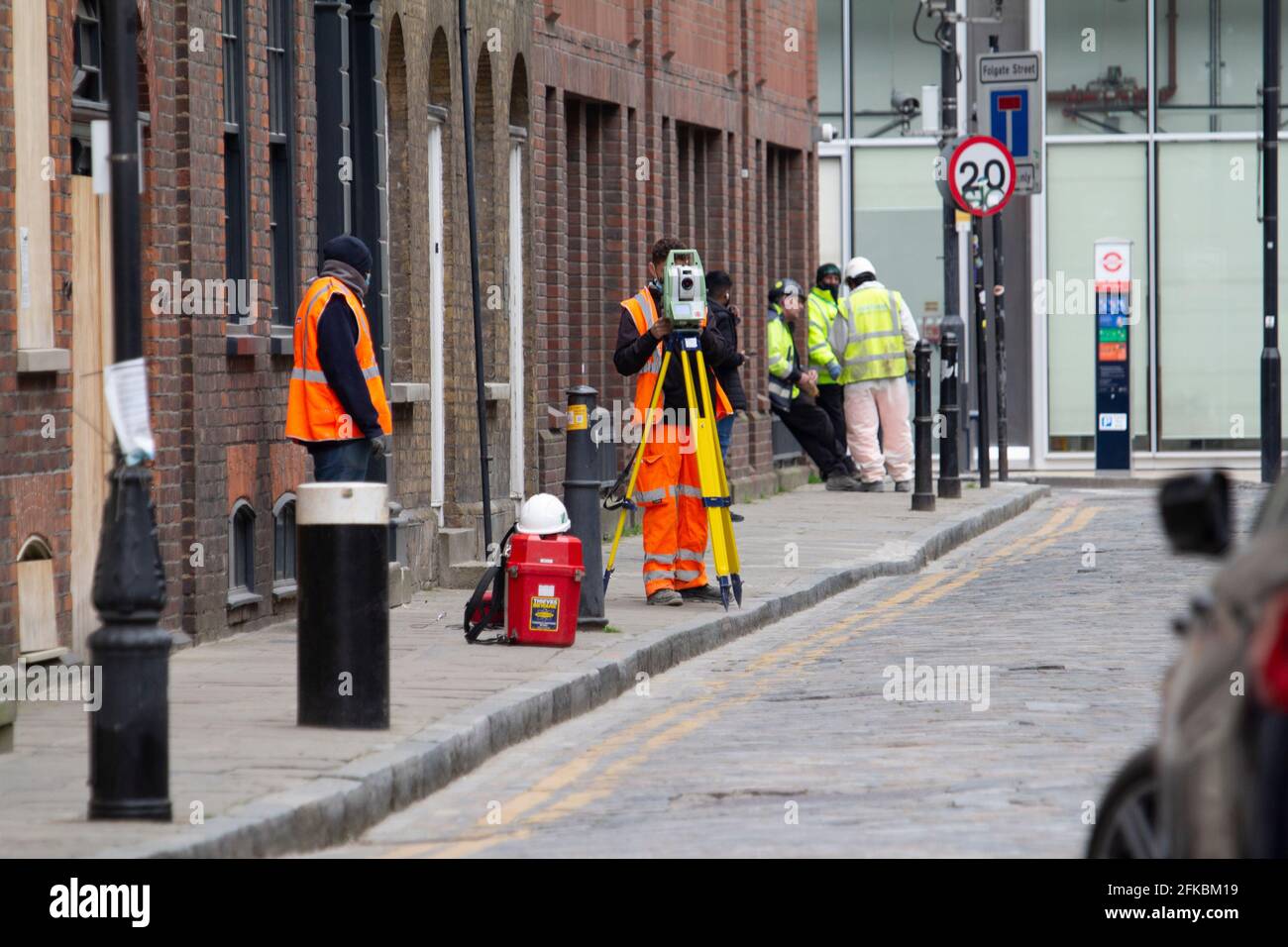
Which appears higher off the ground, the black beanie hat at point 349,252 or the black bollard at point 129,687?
the black beanie hat at point 349,252

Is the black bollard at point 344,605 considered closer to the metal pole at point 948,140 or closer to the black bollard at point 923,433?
the black bollard at point 923,433

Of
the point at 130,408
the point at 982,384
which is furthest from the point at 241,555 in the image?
the point at 982,384

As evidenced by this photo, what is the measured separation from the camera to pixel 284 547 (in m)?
14.7

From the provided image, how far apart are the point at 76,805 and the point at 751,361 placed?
20350 millimetres

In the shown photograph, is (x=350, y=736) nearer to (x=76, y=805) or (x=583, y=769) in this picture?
(x=583, y=769)

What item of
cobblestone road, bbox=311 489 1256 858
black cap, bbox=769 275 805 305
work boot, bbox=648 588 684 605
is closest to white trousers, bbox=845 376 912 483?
black cap, bbox=769 275 805 305

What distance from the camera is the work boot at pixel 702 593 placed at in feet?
51.9

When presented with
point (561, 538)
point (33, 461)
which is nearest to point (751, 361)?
point (561, 538)

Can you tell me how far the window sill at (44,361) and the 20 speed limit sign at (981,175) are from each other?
570 inches

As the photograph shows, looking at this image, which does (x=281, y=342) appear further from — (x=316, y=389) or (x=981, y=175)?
(x=981, y=175)

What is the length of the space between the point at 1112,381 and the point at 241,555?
17820 mm

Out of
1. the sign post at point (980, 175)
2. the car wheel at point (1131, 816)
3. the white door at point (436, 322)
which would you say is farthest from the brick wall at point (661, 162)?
the car wheel at point (1131, 816)

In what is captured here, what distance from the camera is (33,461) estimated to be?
11.6m

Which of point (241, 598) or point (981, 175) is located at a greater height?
point (981, 175)
